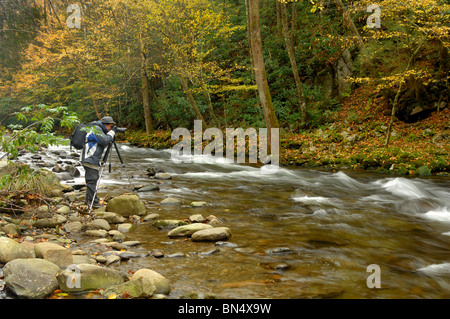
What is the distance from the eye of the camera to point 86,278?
3551mm

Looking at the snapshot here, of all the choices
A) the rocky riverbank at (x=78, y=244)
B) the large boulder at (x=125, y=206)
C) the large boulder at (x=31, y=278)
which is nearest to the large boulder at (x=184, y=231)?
the rocky riverbank at (x=78, y=244)

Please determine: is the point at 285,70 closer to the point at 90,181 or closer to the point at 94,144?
the point at 94,144

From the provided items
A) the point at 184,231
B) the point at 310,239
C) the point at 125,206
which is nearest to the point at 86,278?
the point at 184,231

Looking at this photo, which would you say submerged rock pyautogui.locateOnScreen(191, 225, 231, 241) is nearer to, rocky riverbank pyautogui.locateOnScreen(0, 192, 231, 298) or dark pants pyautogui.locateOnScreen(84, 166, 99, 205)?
rocky riverbank pyautogui.locateOnScreen(0, 192, 231, 298)

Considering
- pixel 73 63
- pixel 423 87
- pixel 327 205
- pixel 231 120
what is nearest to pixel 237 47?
pixel 231 120

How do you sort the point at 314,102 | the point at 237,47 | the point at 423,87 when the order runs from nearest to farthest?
1. the point at 423,87
2. the point at 314,102
3. the point at 237,47

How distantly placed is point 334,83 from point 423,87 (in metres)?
5.09

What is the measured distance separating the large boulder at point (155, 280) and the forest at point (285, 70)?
4.11 m

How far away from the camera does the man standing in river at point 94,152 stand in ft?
22.3

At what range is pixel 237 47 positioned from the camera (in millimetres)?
22453

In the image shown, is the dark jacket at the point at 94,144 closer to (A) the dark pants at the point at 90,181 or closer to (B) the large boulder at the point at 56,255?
(A) the dark pants at the point at 90,181

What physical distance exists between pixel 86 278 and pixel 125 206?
3239mm
